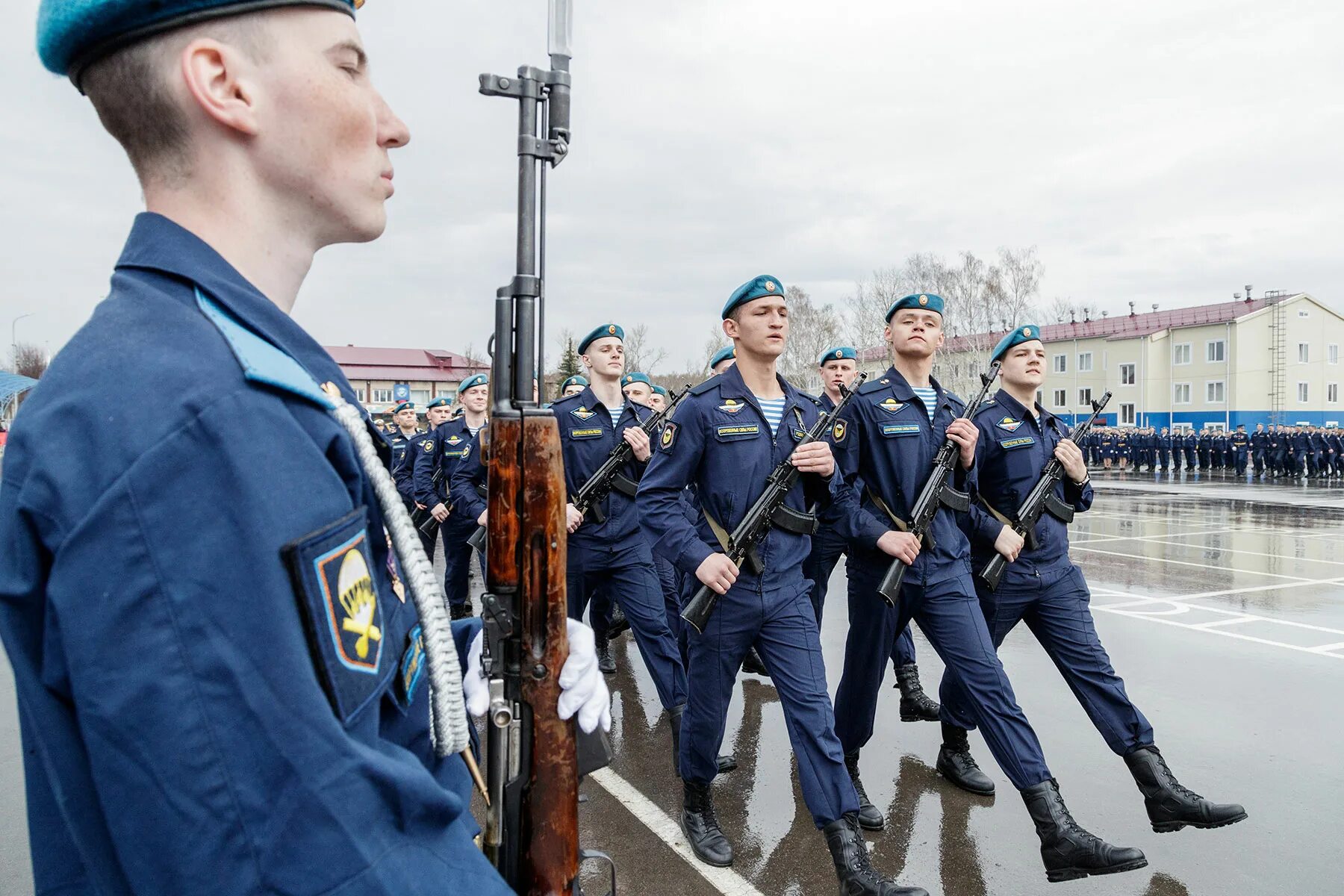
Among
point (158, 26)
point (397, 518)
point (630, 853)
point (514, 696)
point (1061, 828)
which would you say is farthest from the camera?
point (630, 853)

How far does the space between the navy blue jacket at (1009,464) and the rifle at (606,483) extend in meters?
2.03

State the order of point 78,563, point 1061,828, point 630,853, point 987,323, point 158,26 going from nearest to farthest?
point 78,563
point 158,26
point 1061,828
point 630,853
point 987,323

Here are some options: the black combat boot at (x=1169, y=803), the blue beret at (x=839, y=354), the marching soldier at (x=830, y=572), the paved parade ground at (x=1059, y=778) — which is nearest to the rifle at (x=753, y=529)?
the marching soldier at (x=830, y=572)

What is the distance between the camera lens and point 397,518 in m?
1.11

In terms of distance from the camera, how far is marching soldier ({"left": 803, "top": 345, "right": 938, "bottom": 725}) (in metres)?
5.48

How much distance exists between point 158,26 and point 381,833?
0.90 m

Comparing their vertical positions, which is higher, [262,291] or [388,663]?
[262,291]

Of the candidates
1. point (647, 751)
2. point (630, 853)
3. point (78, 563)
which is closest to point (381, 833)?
point (78, 563)

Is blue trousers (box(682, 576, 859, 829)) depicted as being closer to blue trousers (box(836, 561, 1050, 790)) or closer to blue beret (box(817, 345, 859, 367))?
blue trousers (box(836, 561, 1050, 790))

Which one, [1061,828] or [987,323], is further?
[987,323]

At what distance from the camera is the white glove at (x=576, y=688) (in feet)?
4.97

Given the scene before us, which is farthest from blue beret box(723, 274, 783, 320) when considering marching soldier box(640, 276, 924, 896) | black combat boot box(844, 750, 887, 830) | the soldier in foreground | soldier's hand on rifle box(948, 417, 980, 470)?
the soldier in foreground

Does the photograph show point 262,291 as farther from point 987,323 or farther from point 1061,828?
point 987,323

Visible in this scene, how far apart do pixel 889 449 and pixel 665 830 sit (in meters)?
2.21
